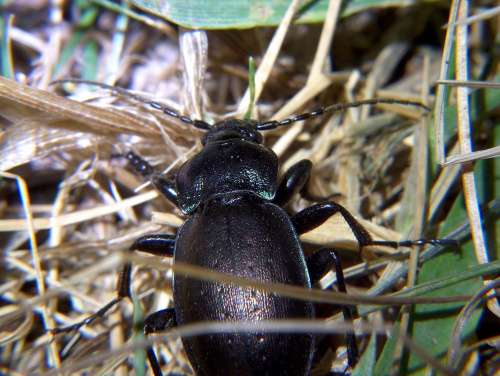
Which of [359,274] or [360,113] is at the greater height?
[360,113]

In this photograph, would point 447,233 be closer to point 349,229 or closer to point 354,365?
point 349,229

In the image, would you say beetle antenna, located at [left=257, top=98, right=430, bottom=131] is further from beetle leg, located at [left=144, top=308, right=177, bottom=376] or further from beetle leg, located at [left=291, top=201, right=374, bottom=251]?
beetle leg, located at [left=144, top=308, right=177, bottom=376]

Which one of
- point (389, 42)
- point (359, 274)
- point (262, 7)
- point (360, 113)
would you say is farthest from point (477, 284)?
point (262, 7)

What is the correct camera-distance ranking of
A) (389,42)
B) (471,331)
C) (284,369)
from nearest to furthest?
(284,369) < (471,331) < (389,42)

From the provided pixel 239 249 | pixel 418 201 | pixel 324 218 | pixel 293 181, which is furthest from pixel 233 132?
pixel 418 201

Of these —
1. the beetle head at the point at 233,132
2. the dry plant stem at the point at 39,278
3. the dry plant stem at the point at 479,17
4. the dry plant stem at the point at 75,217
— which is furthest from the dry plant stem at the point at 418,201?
the dry plant stem at the point at 39,278

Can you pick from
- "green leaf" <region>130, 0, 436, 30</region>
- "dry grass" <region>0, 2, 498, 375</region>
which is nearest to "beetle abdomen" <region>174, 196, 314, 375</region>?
"dry grass" <region>0, 2, 498, 375</region>

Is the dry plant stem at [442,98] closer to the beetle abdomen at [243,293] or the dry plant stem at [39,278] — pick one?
the beetle abdomen at [243,293]

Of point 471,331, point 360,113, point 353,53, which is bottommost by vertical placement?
point 471,331

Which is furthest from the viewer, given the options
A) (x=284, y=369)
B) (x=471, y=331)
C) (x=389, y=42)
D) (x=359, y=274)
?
(x=389, y=42)
